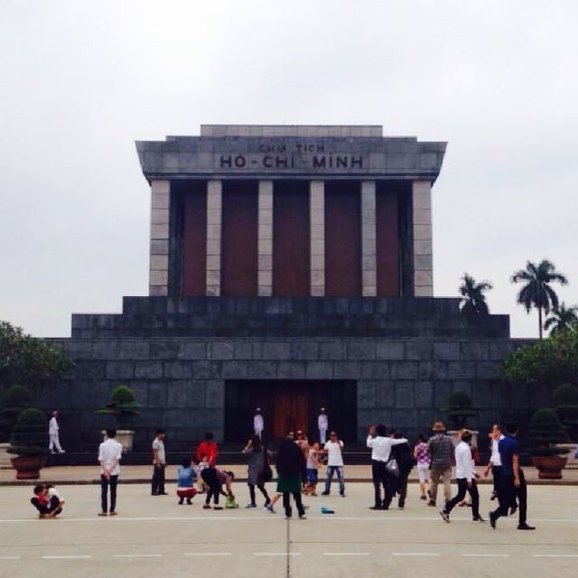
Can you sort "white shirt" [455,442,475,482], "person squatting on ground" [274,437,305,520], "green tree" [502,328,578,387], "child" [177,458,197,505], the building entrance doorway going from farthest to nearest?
the building entrance doorway → "green tree" [502,328,578,387] → "child" [177,458,197,505] → "person squatting on ground" [274,437,305,520] → "white shirt" [455,442,475,482]

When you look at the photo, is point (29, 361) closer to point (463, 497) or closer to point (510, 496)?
point (463, 497)

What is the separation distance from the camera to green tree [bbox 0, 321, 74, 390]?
3222 centimetres

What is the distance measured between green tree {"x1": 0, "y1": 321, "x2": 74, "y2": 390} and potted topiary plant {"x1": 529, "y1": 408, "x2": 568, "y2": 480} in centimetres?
1726

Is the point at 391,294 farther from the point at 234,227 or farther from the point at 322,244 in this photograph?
the point at 234,227

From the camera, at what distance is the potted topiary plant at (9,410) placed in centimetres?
2980

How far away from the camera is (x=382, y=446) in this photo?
688 inches

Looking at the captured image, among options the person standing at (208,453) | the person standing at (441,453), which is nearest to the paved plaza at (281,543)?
the person standing at (441,453)

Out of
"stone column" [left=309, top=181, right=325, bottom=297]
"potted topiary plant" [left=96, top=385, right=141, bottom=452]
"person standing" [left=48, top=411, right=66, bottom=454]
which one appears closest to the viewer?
"potted topiary plant" [left=96, top=385, right=141, bottom=452]

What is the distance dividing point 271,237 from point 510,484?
30721mm

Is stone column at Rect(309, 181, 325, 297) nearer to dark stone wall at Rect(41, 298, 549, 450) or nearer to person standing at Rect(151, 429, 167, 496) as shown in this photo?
dark stone wall at Rect(41, 298, 549, 450)

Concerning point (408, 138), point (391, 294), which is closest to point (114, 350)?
point (391, 294)

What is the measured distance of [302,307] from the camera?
3756 centimetres

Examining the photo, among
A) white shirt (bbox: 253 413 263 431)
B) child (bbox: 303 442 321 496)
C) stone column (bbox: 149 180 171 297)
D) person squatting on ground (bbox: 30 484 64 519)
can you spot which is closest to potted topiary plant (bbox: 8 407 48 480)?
white shirt (bbox: 253 413 263 431)

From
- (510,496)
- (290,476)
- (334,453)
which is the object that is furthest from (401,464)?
(510,496)
